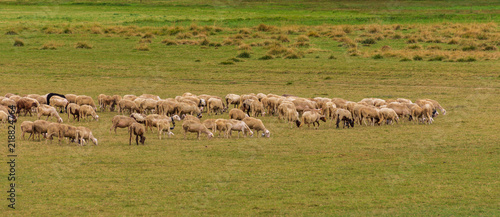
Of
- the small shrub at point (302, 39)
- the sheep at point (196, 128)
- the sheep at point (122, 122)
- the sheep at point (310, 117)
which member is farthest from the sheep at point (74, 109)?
the small shrub at point (302, 39)

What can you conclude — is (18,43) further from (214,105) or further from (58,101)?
(214,105)

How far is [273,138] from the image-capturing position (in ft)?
59.1

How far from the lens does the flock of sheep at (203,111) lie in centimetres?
1762

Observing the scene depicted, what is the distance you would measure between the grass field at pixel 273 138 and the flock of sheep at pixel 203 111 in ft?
1.30

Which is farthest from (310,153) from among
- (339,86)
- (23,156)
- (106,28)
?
(106,28)

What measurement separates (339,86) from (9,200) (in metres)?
21.3

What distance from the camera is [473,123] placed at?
67.4 feet

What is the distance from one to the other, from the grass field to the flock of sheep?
40 centimetres

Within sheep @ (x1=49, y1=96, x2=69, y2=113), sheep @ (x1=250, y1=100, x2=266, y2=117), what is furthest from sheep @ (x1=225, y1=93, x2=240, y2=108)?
sheep @ (x1=49, y1=96, x2=69, y2=113)

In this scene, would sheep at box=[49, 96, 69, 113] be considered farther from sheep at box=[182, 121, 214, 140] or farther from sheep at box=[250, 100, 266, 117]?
sheep at box=[182, 121, 214, 140]

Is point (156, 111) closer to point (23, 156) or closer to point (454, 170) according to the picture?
point (23, 156)

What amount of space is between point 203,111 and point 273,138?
610cm

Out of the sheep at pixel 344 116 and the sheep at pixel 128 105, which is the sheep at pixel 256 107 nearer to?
the sheep at pixel 344 116

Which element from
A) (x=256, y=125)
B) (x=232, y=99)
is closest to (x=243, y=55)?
(x=232, y=99)
